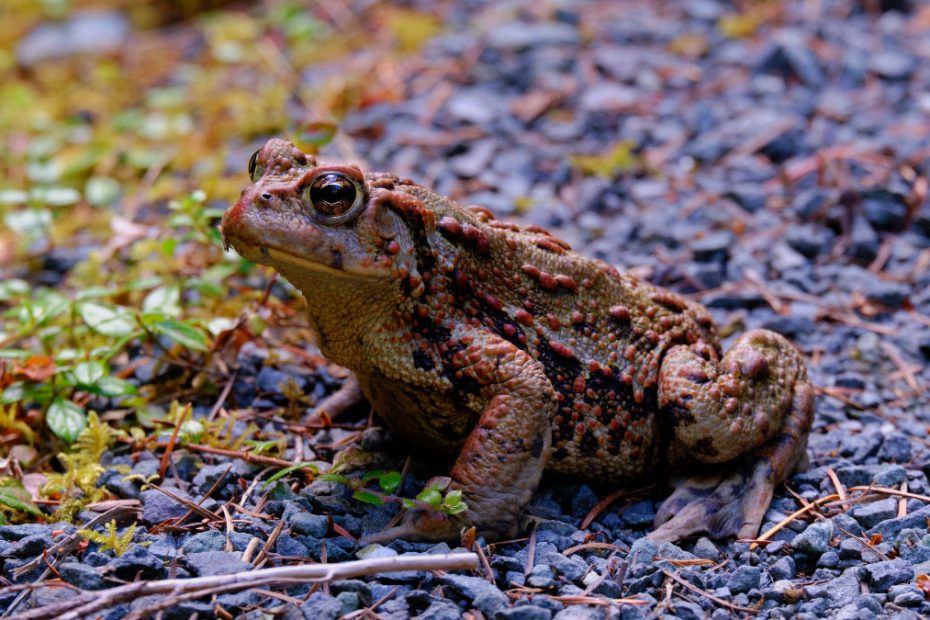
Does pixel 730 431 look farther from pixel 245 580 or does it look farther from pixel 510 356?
pixel 245 580

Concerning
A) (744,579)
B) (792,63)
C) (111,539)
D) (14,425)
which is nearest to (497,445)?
(744,579)

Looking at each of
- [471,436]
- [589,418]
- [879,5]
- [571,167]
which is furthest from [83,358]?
[879,5]

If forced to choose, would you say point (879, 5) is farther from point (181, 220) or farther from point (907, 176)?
point (181, 220)

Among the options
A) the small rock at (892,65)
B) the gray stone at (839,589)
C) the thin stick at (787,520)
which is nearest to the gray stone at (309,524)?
the thin stick at (787,520)

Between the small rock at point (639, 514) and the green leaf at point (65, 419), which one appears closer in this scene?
the small rock at point (639, 514)

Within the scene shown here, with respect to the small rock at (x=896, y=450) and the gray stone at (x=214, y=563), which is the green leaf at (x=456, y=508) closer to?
the gray stone at (x=214, y=563)

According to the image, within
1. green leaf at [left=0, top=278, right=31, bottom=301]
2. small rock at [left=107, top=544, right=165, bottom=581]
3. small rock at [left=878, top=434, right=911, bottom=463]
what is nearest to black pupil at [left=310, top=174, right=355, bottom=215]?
small rock at [left=107, top=544, right=165, bottom=581]
